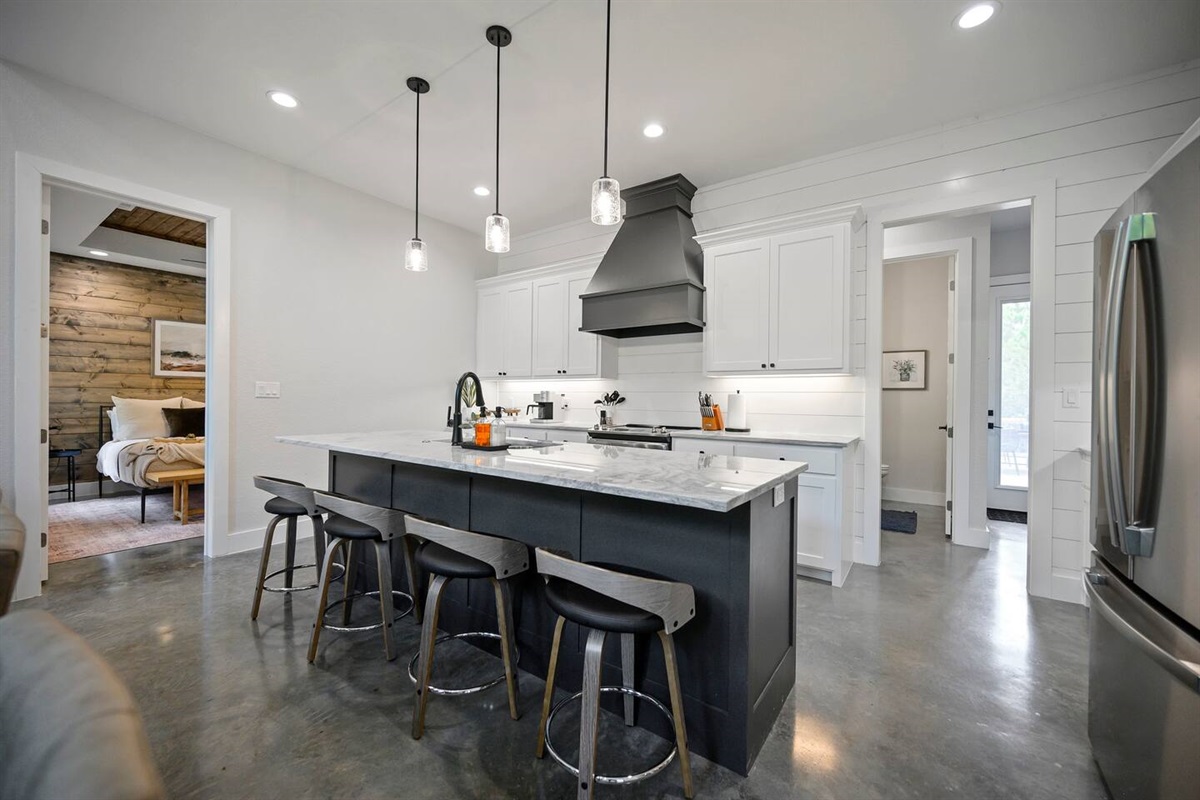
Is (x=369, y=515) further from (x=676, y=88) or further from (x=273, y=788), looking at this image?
(x=676, y=88)

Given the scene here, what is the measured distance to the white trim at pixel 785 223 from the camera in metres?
3.43

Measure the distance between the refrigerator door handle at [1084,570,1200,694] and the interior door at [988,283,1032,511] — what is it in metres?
4.58

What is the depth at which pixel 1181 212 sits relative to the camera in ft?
4.06

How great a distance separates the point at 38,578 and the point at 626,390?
4213 millimetres

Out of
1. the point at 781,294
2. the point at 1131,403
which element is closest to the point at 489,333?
the point at 781,294

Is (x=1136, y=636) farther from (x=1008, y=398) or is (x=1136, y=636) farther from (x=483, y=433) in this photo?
(x=1008, y=398)

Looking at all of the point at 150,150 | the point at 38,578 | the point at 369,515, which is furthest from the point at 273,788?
the point at 150,150

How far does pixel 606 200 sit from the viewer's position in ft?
7.37

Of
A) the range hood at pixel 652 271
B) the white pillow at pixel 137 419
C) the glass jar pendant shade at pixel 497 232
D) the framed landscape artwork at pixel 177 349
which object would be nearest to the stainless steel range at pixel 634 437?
the range hood at pixel 652 271

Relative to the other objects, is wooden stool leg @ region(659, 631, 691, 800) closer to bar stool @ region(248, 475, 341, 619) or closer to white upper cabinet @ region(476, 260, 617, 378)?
bar stool @ region(248, 475, 341, 619)

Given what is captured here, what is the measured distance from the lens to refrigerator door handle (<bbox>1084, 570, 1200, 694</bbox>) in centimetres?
110

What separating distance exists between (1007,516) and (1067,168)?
3662 mm

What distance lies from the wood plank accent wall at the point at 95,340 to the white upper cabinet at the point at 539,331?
14.0ft

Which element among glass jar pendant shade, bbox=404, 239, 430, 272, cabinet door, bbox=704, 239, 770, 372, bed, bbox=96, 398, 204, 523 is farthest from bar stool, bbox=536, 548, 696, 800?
bed, bbox=96, 398, 204, 523
